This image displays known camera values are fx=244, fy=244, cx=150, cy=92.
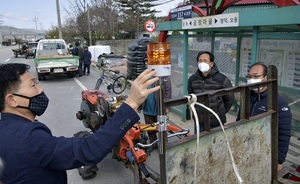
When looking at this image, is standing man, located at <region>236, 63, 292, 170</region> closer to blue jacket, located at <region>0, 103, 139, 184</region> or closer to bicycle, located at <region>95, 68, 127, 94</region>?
blue jacket, located at <region>0, 103, 139, 184</region>

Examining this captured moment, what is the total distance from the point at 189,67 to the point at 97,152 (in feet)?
17.0

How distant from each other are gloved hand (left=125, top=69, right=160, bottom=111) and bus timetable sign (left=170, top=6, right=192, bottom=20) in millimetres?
4253

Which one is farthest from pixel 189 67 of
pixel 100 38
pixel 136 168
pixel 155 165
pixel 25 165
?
pixel 100 38

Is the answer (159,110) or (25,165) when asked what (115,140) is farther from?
(25,165)

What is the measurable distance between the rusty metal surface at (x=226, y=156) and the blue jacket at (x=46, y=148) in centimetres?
38

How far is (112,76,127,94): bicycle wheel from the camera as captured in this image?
9.15 metres

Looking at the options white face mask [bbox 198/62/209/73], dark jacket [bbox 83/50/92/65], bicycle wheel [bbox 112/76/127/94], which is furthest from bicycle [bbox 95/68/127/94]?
white face mask [bbox 198/62/209/73]

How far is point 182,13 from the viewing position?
17.5 ft

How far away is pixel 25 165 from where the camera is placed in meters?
1.30

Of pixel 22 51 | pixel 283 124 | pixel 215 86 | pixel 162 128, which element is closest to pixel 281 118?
pixel 283 124

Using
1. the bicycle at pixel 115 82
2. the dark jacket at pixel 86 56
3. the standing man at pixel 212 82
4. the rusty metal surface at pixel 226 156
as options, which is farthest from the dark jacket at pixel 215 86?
the dark jacket at pixel 86 56

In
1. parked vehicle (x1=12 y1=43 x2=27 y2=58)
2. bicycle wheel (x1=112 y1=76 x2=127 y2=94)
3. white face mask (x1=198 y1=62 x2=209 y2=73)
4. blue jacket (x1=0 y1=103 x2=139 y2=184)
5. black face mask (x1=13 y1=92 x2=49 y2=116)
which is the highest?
parked vehicle (x1=12 y1=43 x2=27 y2=58)

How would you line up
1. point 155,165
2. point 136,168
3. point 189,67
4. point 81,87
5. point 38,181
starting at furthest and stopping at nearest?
point 81,87
point 189,67
point 155,165
point 136,168
point 38,181

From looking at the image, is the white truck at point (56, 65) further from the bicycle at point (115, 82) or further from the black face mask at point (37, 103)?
the black face mask at point (37, 103)
